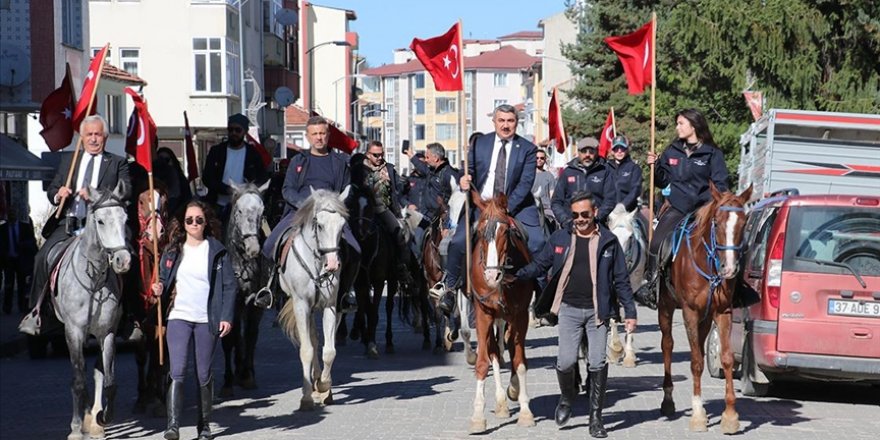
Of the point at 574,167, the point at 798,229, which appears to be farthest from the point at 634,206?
the point at 798,229

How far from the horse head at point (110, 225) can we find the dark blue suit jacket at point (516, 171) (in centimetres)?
320

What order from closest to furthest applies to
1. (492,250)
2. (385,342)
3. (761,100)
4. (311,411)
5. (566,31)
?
(492,250) → (311,411) → (385,342) → (761,100) → (566,31)

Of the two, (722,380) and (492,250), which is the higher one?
(492,250)

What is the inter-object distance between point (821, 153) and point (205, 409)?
12788 millimetres

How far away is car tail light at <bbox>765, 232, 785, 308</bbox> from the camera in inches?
553

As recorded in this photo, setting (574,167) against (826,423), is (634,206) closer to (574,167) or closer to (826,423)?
(574,167)

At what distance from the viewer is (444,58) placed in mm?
14945

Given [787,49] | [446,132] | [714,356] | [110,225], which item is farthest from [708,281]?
→ [446,132]

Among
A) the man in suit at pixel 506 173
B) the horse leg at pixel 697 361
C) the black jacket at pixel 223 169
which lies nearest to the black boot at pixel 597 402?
the horse leg at pixel 697 361

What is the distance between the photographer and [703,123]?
14344mm

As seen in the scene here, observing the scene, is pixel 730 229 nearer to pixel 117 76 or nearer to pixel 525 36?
pixel 117 76

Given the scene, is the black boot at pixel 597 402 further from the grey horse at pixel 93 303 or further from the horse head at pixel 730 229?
the grey horse at pixel 93 303

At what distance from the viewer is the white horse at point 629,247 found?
685 inches

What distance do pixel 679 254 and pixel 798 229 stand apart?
135cm
